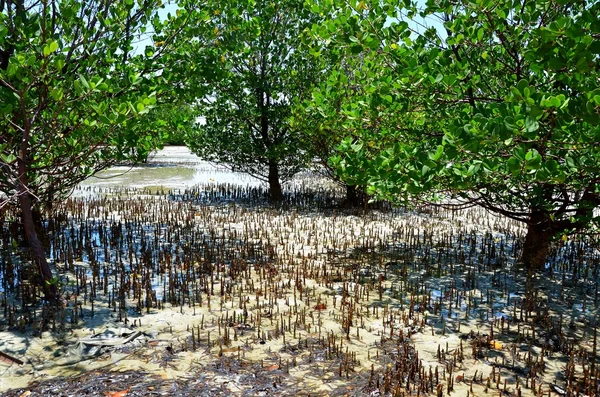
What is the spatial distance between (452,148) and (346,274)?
110 inches

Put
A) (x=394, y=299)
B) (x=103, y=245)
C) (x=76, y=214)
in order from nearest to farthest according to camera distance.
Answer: (x=394, y=299) < (x=103, y=245) < (x=76, y=214)

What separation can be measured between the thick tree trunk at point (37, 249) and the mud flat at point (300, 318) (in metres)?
0.16

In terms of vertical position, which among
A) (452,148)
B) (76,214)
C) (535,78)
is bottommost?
(76,214)

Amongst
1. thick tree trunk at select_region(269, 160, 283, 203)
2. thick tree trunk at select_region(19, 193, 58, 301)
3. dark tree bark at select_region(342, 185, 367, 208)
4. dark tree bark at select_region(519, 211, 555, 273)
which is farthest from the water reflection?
dark tree bark at select_region(519, 211, 555, 273)

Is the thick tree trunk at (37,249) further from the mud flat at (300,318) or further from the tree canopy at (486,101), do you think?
the tree canopy at (486,101)

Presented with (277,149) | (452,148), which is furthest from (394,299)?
(277,149)

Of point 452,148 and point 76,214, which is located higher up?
point 452,148

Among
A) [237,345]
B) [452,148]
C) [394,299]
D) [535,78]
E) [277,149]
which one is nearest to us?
[452,148]

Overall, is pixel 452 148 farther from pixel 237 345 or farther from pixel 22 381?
pixel 22 381

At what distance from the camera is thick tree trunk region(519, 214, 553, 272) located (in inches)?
222

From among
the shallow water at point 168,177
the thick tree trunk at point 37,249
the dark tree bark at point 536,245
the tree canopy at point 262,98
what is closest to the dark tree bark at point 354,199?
the tree canopy at point 262,98

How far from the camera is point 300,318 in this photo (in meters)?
4.09

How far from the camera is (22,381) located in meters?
3.12

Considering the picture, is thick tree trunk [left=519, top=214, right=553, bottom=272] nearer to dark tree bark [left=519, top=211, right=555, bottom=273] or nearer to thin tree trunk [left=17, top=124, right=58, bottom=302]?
dark tree bark [left=519, top=211, right=555, bottom=273]
